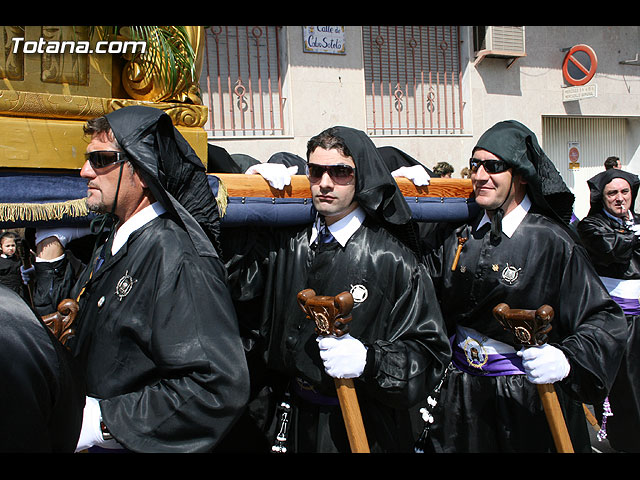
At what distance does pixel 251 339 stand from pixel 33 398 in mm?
1821

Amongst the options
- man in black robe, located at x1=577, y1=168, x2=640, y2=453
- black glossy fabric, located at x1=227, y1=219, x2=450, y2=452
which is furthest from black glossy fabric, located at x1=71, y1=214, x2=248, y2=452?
man in black robe, located at x1=577, y1=168, x2=640, y2=453

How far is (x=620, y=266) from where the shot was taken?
4.56 m

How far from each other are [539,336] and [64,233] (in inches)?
92.0

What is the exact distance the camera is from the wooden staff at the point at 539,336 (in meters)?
2.33

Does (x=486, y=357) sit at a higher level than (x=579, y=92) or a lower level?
lower

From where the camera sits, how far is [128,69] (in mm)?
2719

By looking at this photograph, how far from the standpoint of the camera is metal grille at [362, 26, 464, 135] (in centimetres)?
1041

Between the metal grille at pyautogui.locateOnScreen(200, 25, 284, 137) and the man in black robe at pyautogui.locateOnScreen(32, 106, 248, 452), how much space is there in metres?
7.35

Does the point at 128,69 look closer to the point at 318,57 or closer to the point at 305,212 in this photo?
the point at 305,212

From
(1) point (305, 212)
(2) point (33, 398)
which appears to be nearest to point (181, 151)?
(1) point (305, 212)

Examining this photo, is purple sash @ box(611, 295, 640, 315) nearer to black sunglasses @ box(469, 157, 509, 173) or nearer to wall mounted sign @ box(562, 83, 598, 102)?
black sunglasses @ box(469, 157, 509, 173)

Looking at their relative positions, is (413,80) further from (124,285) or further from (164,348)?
(164,348)

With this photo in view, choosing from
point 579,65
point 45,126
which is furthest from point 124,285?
point 579,65

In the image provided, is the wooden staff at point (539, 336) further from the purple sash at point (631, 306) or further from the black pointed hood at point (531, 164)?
the purple sash at point (631, 306)
